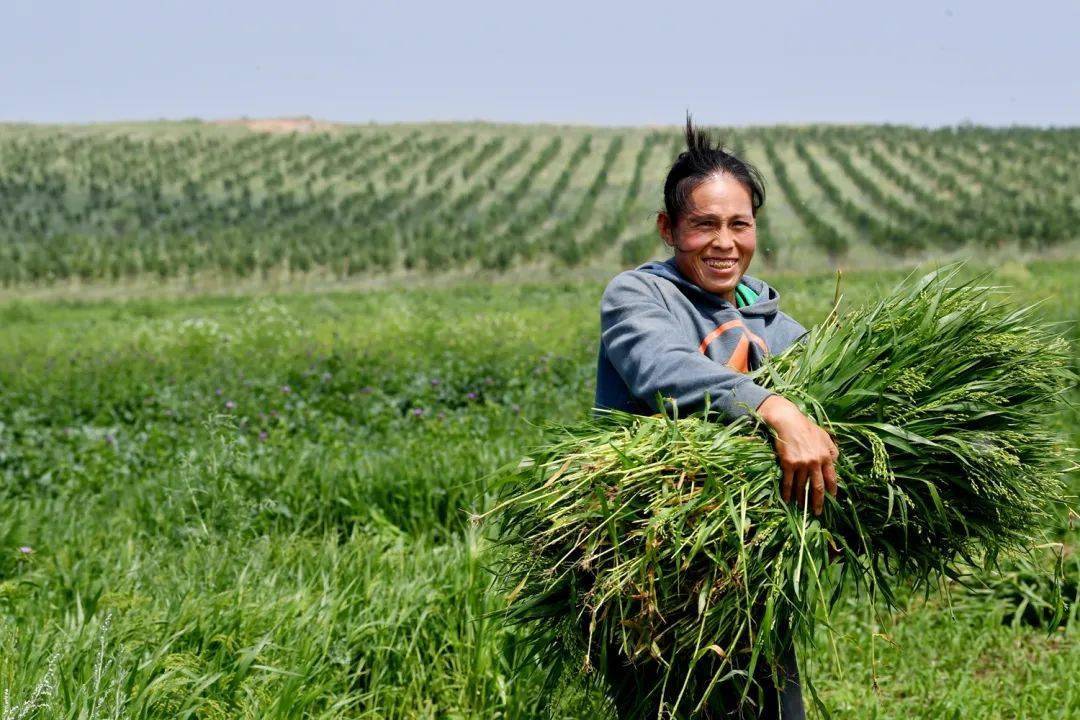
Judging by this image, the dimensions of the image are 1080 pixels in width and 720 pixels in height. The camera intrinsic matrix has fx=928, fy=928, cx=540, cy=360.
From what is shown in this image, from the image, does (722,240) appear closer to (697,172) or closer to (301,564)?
(697,172)

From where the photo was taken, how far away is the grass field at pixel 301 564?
9.22 feet

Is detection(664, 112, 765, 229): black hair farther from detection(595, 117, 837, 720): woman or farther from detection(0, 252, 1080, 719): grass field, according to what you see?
detection(0, 252, 1080, 719): grass field

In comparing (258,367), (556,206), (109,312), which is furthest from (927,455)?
(556,206)

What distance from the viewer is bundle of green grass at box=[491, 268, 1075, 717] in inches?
71.6

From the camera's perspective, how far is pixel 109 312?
2022 cm

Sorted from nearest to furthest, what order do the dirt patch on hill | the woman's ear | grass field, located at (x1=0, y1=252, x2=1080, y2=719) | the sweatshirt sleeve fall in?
the sweatshirt sleeve, the woman's ear, grass field, located at (x1=0, y1=252, x2=1080, y2=719), the dirt patch on hill

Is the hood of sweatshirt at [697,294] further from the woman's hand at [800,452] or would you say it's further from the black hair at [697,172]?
the woman's hand at [800,452]

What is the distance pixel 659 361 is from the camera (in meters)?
2.00

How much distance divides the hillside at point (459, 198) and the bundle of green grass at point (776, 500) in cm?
2001

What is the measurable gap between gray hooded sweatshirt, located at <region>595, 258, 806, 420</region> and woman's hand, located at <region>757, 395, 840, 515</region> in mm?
52

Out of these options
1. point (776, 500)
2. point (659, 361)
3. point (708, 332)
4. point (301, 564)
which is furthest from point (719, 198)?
point (301, 564)

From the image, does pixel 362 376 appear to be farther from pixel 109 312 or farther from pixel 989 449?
pixel 109 312

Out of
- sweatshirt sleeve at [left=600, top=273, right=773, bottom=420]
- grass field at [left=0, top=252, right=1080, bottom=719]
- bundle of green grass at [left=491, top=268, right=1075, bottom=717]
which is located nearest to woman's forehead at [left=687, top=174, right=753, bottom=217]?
sweatshirt sleeve at [left=600, top=273, right=773, bottom=420]

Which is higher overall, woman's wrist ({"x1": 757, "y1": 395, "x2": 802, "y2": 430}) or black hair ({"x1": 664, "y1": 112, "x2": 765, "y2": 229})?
black hair ({"x1": 664, "y1": 112, "x2": 765, "y2": 229})
